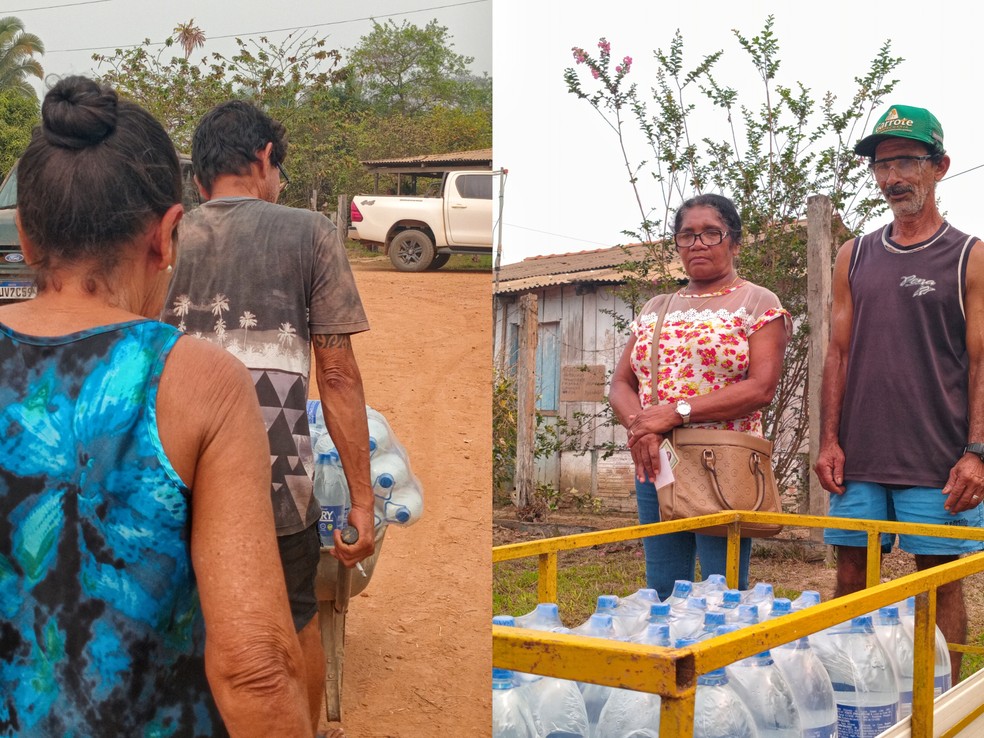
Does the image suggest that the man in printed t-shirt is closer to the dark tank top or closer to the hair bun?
the hair bun

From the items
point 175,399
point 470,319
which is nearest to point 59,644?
point 175,399

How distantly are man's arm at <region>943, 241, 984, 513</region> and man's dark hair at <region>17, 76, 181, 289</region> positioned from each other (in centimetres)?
205

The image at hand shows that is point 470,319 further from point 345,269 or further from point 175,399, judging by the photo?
point 175,399

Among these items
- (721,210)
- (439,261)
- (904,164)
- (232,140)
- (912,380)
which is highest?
(904,164)

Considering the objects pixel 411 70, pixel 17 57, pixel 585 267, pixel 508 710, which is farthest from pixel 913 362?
pixel 585 267

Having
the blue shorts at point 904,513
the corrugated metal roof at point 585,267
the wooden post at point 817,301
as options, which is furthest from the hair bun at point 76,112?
the wooden post at point 817,301

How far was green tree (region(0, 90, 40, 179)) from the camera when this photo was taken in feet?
3.22

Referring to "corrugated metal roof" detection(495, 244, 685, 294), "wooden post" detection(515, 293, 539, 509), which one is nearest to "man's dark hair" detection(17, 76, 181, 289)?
"wooden post" detection(515, 293, 539, 509)

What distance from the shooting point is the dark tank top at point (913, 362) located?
2430 millimetres

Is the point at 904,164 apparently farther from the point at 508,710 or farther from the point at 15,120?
the point at 15,120

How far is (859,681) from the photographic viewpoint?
156cm

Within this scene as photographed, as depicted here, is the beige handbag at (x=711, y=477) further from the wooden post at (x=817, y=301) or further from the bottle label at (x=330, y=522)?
the wooden post at (x=817, y=301)

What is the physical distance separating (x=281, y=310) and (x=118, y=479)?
0.22m

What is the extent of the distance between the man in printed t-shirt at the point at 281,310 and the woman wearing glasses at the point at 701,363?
137 cm
